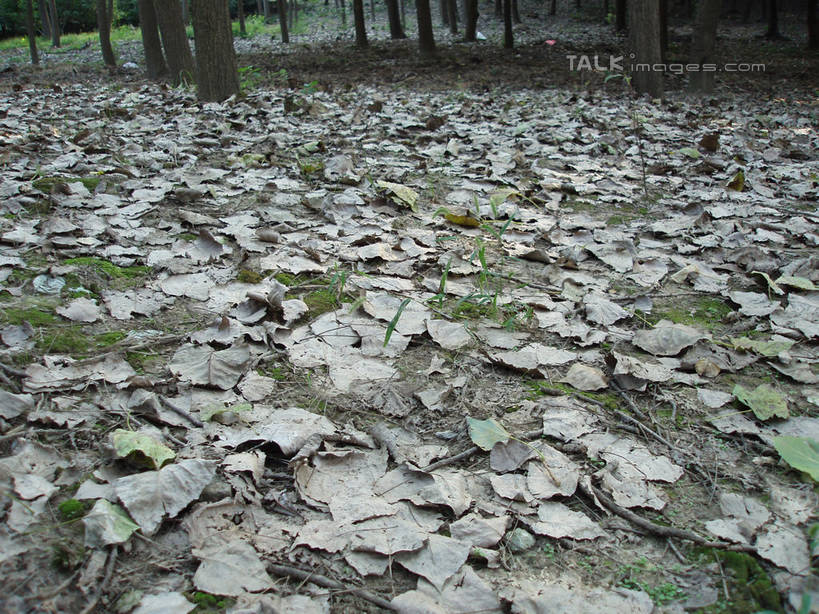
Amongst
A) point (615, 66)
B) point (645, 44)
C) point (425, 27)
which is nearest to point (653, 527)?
point (645, 44)

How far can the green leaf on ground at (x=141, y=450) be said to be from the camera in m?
1.33

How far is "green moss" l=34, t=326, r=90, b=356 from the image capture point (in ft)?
5.78

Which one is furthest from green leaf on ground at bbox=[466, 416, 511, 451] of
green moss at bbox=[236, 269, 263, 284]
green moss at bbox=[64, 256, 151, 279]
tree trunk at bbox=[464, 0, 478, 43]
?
tree trunk at bbox=[464, 0, 478, 43]

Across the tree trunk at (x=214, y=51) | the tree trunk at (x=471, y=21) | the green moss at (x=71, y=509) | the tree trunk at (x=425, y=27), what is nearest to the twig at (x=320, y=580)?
the green moss at (x=71, y=509)

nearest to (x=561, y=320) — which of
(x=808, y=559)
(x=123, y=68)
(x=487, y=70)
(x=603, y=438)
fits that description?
(x=603, y=438)

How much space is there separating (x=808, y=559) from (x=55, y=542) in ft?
4.76

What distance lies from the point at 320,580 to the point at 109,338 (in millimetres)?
1131

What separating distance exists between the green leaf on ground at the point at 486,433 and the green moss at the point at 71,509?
2.91ft

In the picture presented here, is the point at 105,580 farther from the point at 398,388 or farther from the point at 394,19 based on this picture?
the point at 394,19

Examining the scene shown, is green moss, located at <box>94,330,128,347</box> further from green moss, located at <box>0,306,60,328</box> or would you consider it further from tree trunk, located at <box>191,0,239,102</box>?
tree trunk, located at <box>191,0,239,102</box>

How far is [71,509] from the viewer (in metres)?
1.20

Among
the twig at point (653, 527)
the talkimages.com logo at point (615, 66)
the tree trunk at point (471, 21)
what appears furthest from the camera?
the tree trunk at point (471, 21)

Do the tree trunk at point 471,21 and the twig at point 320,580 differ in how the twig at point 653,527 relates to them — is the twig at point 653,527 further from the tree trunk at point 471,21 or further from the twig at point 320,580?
the tree trunk at point 471,21

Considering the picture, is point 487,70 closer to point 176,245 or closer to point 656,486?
point 176,245
